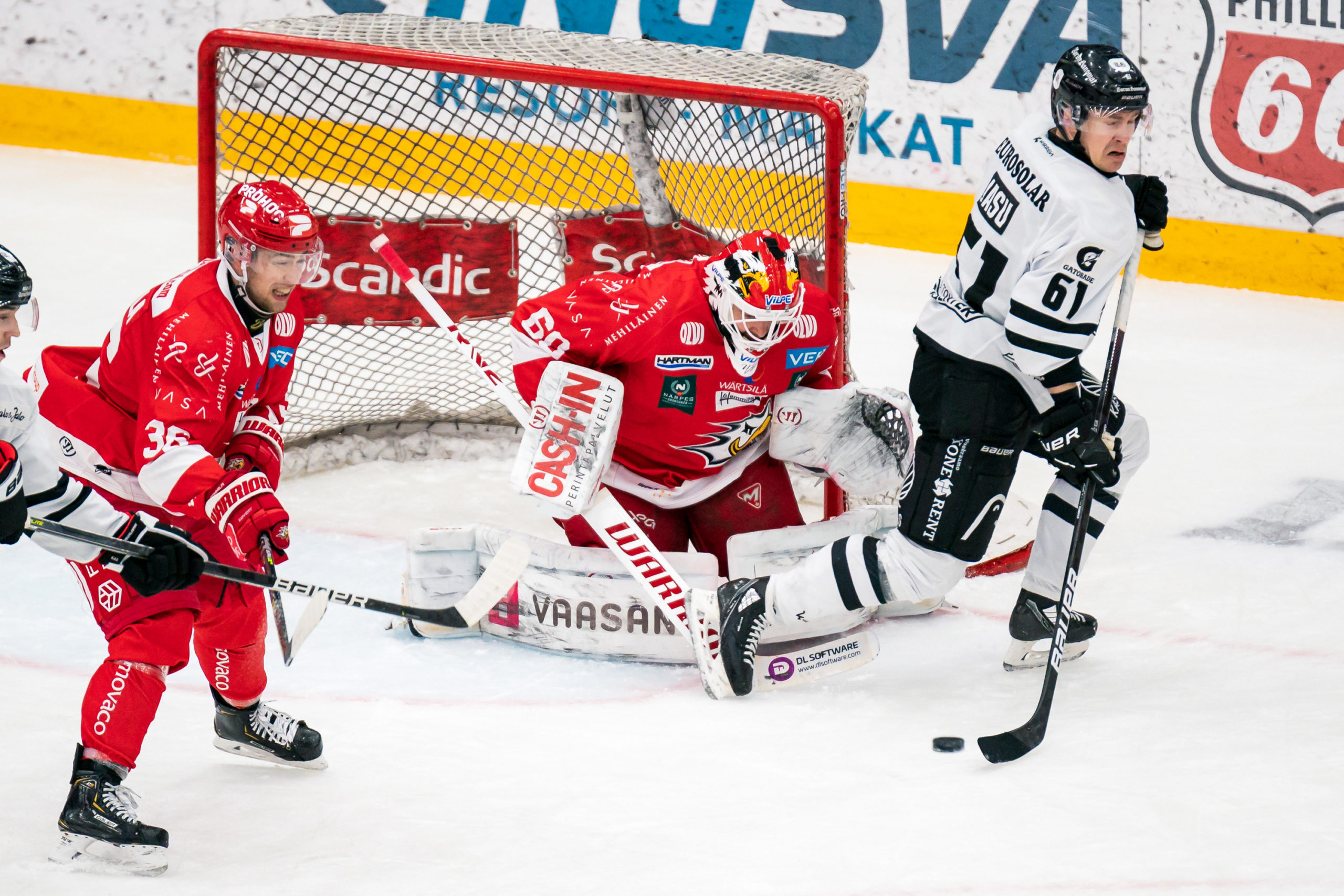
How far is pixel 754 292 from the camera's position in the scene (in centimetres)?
276

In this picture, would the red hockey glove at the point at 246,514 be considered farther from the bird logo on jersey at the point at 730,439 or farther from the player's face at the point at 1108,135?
the player's face at the point at 1108,135

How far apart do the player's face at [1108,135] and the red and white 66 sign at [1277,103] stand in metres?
3.04

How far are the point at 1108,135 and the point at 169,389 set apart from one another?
1568 millimetres

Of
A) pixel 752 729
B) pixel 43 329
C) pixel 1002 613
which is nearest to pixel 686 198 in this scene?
pixel 1002 613

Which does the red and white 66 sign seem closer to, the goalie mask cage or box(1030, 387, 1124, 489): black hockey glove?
the goalie mask cage

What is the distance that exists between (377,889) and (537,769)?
455 millimetres

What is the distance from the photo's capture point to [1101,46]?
256 centimetres

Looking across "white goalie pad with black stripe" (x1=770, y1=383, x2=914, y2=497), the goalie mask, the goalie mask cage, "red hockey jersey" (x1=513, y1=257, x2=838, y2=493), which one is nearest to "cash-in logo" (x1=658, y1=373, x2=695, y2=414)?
"red hockey jersey" (x1=513, y1=257, x2=838, y2=493)

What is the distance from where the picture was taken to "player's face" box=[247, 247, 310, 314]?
7.77 feet

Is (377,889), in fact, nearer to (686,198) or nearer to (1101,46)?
(1101,46)

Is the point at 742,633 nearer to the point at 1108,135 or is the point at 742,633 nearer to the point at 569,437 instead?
the point at 569,437

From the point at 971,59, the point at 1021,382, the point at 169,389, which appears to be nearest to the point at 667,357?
the point at 1021,382

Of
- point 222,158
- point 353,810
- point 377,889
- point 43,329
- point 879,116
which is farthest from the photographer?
point 879,116

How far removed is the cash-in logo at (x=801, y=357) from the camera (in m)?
3.05
